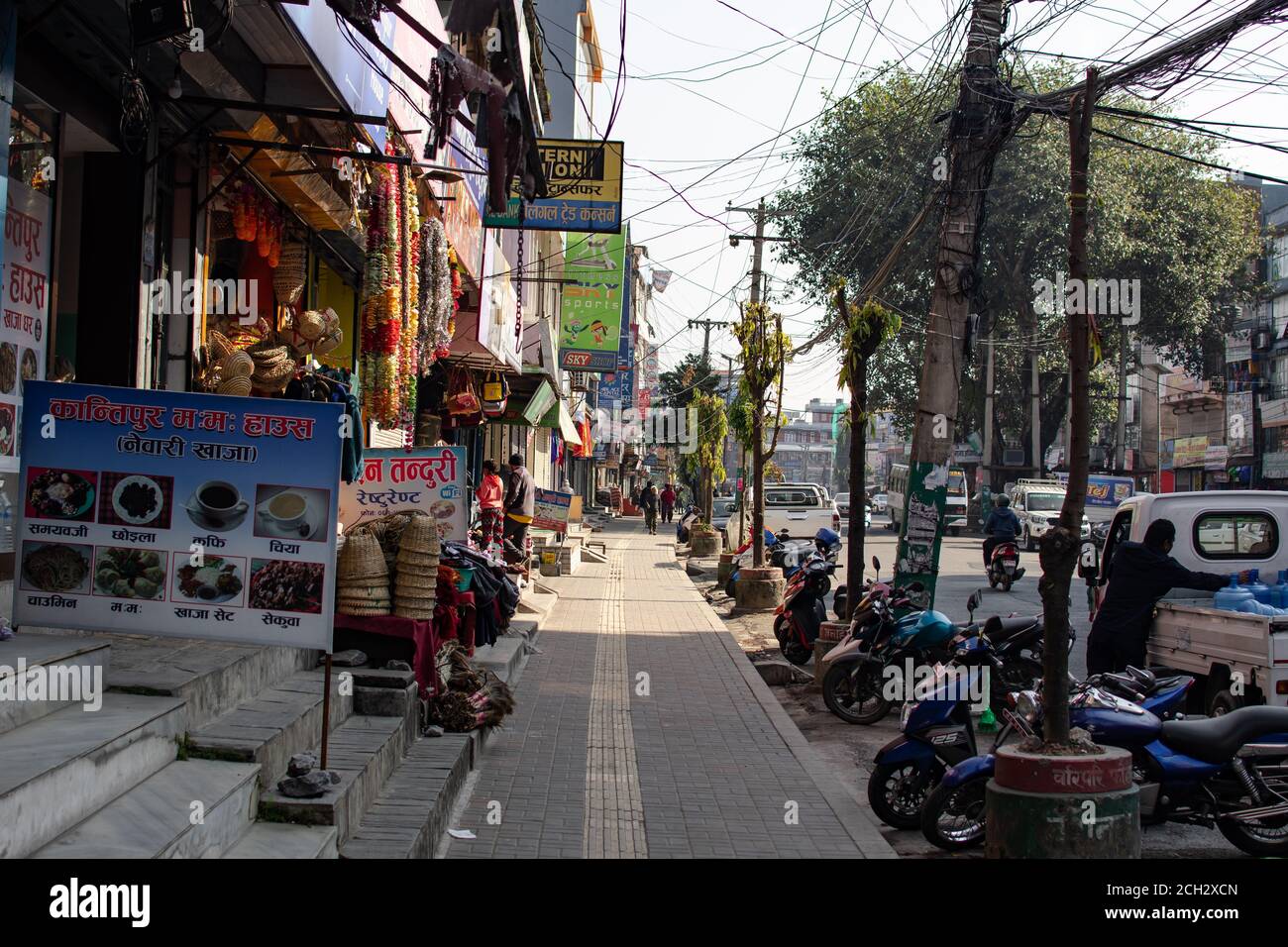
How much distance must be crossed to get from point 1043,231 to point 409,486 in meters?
33.3

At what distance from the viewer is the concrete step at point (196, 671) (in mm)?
4887

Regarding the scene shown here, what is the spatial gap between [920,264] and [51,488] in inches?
1452

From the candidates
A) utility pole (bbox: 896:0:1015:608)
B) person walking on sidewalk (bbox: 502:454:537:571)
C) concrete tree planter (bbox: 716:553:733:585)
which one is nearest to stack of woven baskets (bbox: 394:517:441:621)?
utility pole (bbox: 896:0:1015:608)

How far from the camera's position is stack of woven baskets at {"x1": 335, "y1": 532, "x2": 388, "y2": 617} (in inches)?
280

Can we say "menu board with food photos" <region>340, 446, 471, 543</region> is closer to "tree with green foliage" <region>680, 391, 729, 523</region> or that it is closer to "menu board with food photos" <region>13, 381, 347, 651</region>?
"menu board with food photos" <region>13, 381, 347, 651</region>

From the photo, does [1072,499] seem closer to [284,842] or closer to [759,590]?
[284,842]

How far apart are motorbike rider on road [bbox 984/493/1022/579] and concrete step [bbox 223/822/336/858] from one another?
55.6 feet

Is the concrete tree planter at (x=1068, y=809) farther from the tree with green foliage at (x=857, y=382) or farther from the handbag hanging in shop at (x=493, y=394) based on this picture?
the handbag hanging in shop at (x=493, y=394)

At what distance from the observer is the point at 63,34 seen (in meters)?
6.28

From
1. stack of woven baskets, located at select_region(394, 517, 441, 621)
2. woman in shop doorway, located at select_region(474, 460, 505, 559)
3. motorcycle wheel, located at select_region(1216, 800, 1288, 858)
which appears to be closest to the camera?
motorcycle wheel, located at select_region(1216, 800, 1288, 858)

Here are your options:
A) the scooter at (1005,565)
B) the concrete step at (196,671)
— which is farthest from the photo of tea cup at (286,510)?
the scooter at (1005,565)

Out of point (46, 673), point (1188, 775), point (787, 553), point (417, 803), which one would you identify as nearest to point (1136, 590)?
point (1188, 775)

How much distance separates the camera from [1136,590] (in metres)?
8.99
